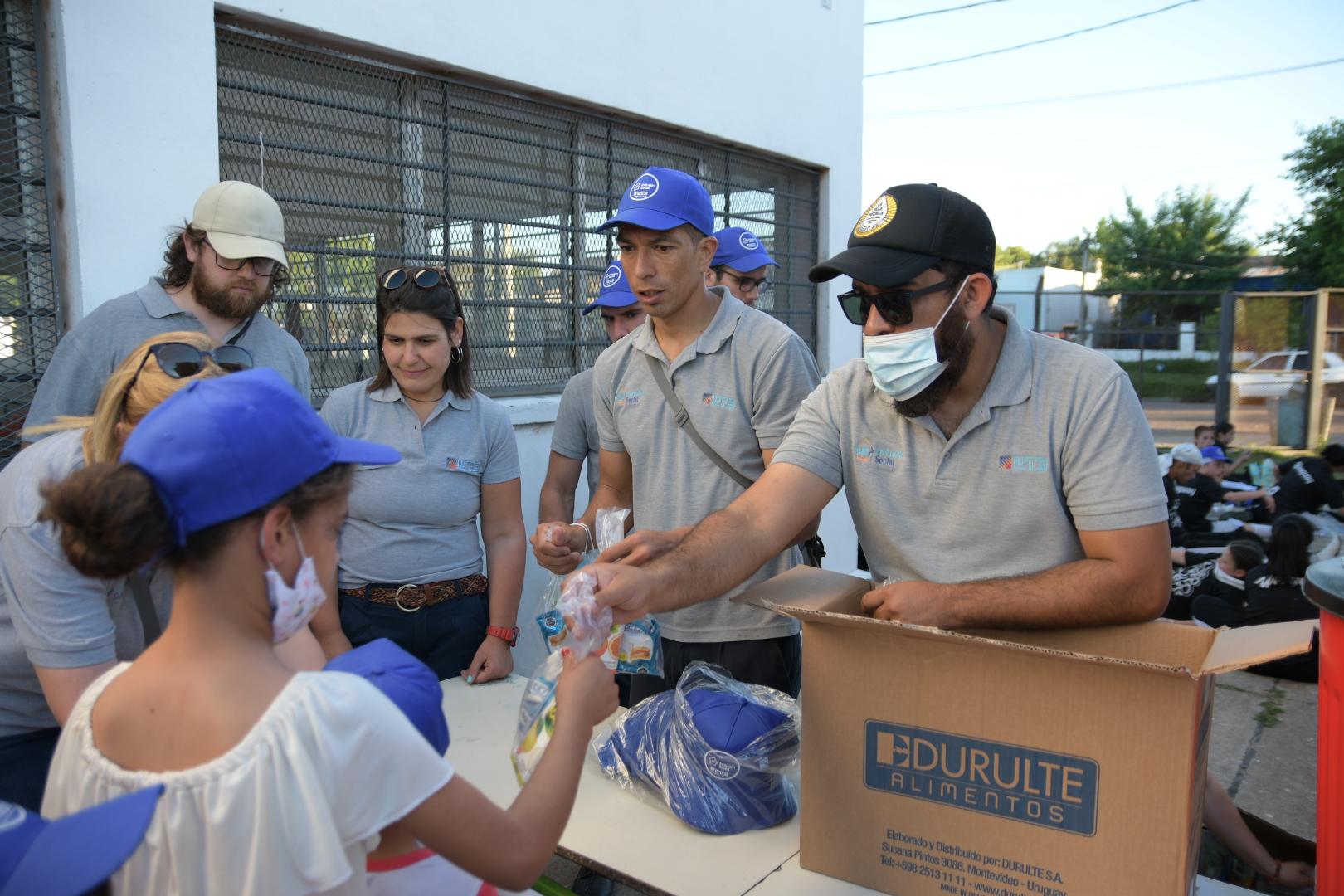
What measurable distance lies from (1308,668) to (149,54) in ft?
21.4

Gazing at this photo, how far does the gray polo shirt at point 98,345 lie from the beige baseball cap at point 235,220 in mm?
236

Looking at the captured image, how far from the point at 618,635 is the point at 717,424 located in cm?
90

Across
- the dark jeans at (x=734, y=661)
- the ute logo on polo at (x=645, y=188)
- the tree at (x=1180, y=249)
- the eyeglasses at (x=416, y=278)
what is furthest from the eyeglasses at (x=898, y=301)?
the tree at (x=1180, y=249)

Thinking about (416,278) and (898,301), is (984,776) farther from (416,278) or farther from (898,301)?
(416,278)

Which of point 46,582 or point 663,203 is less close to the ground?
point 663,203

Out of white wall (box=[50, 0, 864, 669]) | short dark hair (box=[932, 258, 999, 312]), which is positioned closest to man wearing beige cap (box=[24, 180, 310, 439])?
white wall (box=[50, 0, 864, 669])

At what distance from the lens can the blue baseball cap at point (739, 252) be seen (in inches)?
172

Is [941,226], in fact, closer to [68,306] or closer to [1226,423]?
[68,306]

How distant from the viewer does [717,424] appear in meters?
2.72

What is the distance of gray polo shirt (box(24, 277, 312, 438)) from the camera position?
262cm

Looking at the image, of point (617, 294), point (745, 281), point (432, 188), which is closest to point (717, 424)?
point (617, 294)

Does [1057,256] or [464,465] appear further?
[1057,256]

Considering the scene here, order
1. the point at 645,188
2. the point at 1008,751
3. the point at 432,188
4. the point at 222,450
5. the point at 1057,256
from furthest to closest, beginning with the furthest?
the point at 1057,256 → the point at 432,188 → the point at 645,188 → the point at 1008,751 → the point at 222,450

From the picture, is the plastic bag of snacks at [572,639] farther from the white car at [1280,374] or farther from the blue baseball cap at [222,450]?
the white car at [1280,374]
